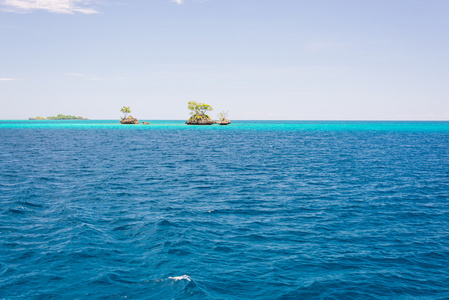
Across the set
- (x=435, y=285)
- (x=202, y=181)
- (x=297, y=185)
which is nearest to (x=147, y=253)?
(x=435, y=285)

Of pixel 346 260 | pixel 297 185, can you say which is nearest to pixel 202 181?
pixel 297 185

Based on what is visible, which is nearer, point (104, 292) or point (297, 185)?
point (104, 292)

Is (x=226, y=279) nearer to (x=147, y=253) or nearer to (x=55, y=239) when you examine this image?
(x=147, y=253)

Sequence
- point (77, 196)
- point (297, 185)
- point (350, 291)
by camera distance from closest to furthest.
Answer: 1. point (350, 291)
2. point (77, 196)
3. point (297, 185)

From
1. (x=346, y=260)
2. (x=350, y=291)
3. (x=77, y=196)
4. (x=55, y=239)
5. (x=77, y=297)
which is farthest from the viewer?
(x=77, y=196)

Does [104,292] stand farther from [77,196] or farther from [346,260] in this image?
[77,196]

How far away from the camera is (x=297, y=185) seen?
108ft

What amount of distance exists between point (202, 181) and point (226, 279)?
71.5ft

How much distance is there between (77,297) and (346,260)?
41.8ft

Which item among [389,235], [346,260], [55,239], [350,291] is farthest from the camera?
[389,235]

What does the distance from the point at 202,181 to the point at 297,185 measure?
11.0 m

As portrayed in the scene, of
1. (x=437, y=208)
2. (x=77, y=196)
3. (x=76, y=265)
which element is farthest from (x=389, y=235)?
(x=77, y=196)

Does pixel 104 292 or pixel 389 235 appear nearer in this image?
pixel 104 292

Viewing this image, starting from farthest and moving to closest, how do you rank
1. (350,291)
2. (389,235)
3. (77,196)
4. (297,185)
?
(297,185), (77,196), (389,235), (350,291)
